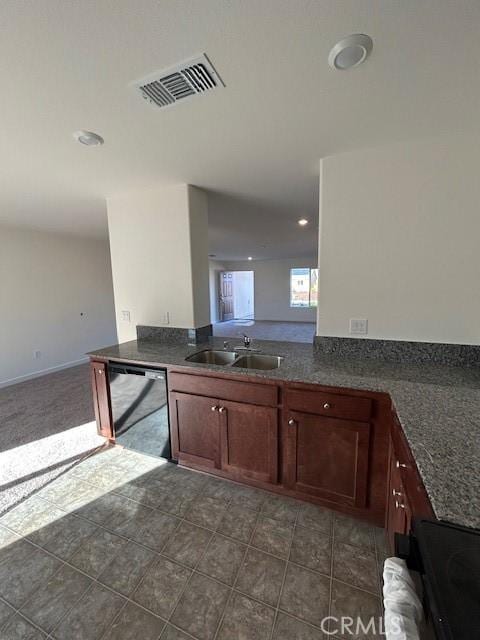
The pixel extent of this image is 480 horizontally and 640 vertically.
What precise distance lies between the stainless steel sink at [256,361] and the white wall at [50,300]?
12.9ft

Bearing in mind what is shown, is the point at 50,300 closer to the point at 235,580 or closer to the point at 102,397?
the point at 102,397

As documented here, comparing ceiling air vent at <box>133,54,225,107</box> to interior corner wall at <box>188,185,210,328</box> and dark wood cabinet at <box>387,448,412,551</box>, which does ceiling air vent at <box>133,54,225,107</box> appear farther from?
dark wood cabinet at <box>387,448,412,551</box>

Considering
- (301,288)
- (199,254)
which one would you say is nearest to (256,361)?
(199,254)

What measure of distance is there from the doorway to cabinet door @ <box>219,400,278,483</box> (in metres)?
8.15

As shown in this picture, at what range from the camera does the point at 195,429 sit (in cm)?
198

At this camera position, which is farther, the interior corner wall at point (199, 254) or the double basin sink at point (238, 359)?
the interior corner wall at point (199, 254)

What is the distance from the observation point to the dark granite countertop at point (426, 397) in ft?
2.44

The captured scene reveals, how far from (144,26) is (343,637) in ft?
8.22

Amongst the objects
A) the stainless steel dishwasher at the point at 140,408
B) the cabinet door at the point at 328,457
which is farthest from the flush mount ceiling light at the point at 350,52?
the stainless steel dishwasher at the point at 140,408

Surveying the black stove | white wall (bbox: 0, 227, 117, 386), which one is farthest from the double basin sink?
white wall (bbox: 0, 227, 117, 386)

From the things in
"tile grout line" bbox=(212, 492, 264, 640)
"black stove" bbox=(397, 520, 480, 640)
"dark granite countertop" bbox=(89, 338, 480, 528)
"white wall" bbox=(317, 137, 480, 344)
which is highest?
"white wall" bbox=(317, 137, 480, 344)

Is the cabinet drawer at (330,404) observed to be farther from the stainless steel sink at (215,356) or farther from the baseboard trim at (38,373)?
the baseboard trim at (38,373)

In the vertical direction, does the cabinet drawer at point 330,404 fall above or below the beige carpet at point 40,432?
above

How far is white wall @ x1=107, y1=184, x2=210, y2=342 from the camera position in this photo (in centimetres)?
250
